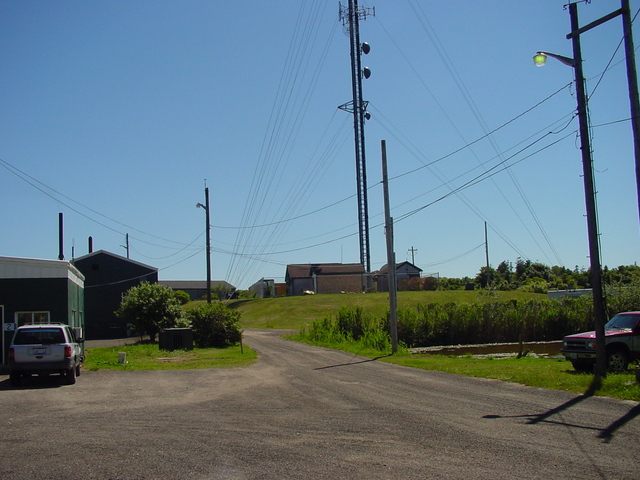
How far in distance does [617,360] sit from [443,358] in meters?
7.99

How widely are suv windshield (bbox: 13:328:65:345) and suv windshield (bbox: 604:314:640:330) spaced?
55.5 ft

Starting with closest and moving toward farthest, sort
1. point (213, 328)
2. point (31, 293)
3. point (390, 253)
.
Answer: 1. point (31, 293)
2. point (390, 253)
3. point (213, 328)

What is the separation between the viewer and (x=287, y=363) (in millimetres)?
24469

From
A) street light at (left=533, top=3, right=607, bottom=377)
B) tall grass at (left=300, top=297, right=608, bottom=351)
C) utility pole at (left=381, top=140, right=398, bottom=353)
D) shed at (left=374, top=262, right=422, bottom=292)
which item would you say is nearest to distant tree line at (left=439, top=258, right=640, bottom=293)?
shed at (left=374, top=262, right=422, bottom=292)

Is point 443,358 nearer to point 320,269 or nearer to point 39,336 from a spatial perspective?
point 39,336

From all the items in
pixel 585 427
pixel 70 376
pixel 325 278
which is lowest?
pixel 585 427

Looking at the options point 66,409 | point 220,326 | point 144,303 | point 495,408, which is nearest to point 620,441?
point 495,408

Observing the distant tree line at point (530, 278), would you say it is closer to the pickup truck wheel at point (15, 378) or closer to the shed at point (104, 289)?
the shed at point (104, 289)

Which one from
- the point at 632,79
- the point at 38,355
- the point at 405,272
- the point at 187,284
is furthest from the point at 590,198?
the point at 187,284

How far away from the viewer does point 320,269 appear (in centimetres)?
8650

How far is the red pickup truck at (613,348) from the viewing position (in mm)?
18094

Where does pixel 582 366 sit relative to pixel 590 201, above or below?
below

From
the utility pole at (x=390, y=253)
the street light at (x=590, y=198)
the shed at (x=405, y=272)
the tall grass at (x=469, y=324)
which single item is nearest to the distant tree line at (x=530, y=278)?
the shed at (x=405, y=272)

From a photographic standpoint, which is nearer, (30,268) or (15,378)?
(15,378)
